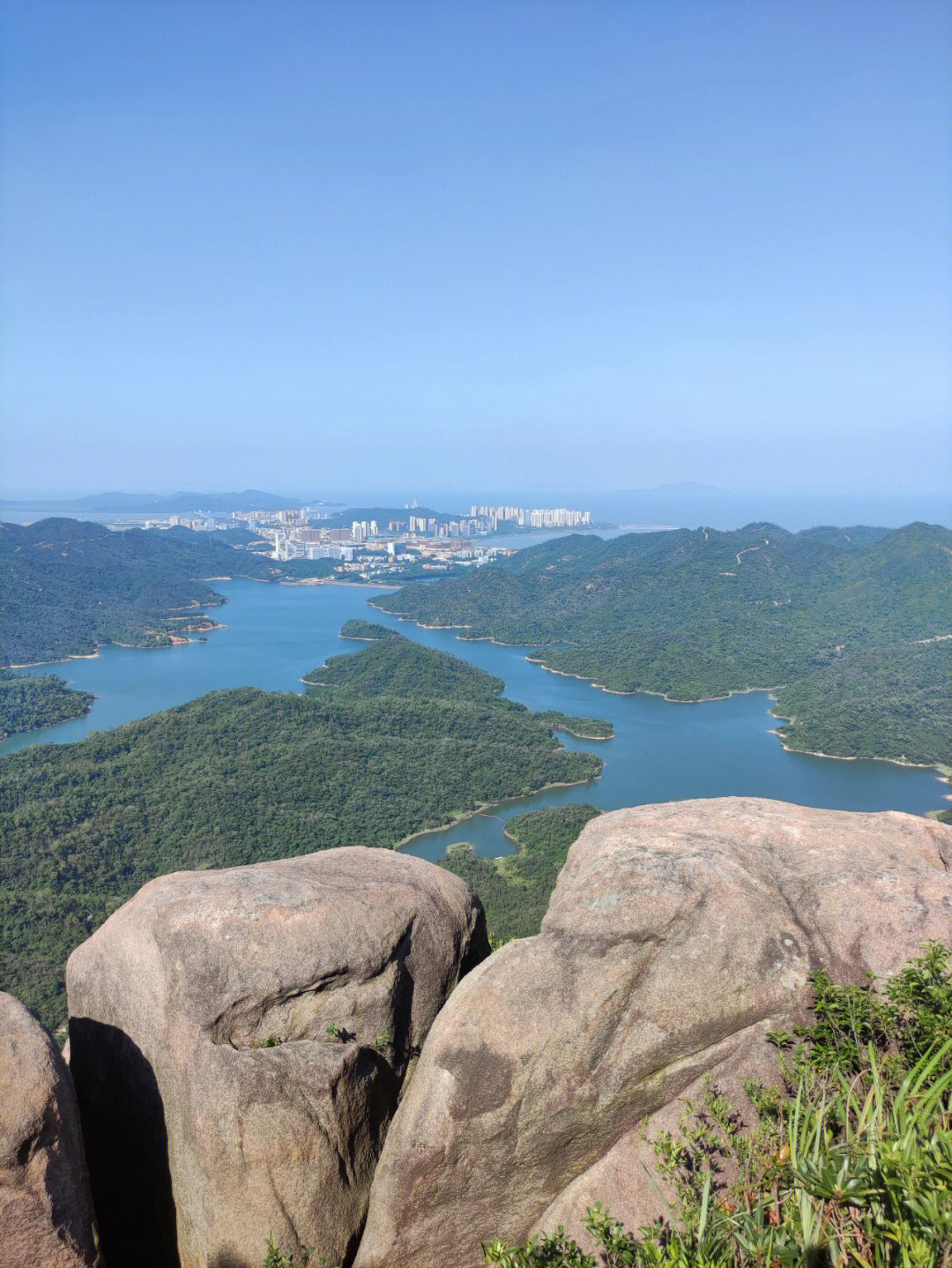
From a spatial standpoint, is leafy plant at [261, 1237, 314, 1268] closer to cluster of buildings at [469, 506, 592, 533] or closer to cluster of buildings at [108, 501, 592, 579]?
cluster of buildings at [108, 501, 592, 579]

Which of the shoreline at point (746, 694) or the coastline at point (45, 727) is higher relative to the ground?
the shoreline at point (746, 694)

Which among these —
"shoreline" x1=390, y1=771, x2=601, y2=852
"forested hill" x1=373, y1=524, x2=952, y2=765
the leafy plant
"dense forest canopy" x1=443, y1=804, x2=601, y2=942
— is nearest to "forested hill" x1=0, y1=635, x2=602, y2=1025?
"shoreline" x1=390, y1=771, x2=601, y2=852

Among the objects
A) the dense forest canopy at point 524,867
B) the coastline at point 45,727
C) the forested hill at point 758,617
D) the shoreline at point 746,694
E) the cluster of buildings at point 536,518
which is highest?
the cluster of buildings at point 536,518

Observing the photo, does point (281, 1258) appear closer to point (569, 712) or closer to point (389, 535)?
point (569, 712)

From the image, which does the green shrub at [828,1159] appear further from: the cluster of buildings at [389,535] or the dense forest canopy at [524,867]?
the cluster of buildings at [389,535]

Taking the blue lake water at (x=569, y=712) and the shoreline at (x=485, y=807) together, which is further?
the blue lake water at (x=569, y=712)

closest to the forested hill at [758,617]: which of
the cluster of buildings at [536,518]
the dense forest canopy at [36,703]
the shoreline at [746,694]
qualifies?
the shoreline at [746,694]

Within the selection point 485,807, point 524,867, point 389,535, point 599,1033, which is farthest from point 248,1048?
point 389,535

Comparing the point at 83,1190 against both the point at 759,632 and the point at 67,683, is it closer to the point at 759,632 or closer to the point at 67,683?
the point at 67,683
